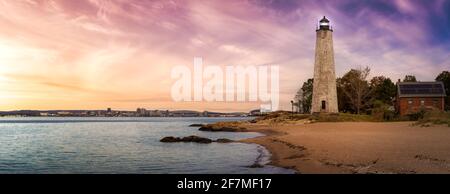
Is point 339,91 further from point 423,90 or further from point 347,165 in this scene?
point 347,165

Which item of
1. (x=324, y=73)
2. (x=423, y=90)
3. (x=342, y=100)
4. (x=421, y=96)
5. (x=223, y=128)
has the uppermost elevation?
(x=324, y=73)

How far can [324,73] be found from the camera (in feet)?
146

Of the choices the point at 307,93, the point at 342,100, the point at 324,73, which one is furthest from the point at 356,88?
the point at 307,93

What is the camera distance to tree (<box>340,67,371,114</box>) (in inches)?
1980

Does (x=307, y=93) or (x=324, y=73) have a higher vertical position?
(x=324, y=73)

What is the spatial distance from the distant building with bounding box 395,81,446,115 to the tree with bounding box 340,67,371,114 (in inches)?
181

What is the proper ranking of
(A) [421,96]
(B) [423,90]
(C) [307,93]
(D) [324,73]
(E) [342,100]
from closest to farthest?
(D) [324,73] → (A) [421,96] → (B) [423,90] → (E) [342,100] → (C) [307,93]

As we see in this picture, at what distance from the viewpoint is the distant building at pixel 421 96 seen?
1812 inches

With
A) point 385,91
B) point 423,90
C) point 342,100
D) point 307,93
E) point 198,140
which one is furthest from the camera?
point 307,93

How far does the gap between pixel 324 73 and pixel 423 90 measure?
39.5 feet

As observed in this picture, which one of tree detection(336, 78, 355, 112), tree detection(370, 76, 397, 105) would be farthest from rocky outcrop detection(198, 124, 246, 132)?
tree detection(370, 76, 397, 105)

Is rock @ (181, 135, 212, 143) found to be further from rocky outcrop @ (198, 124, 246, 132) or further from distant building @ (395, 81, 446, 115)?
distant building @ (395, 81, 446, 115)

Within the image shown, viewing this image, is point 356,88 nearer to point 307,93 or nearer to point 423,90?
point 423,90
